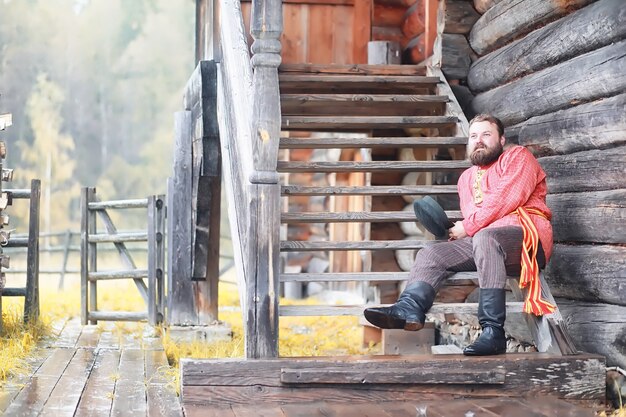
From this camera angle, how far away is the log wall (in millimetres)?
5043

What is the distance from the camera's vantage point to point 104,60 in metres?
24.1

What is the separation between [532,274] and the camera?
500 centimetres

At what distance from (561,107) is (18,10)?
19267 mm

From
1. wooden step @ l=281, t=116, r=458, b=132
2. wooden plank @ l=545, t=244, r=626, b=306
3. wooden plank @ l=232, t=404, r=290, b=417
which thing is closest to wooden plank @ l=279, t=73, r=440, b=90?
wooden step @ l=281, t=116, r=458, b=132

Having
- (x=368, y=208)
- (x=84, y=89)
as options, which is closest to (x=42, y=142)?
(x=84, y=89)

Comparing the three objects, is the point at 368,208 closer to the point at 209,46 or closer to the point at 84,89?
the point at 209,46

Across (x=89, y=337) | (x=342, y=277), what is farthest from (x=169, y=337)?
(x=342, y=277)

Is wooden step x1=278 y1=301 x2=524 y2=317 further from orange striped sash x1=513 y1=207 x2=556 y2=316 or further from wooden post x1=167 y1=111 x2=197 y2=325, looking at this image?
wooden post x1=167 y1=111 x2=197 y2=325

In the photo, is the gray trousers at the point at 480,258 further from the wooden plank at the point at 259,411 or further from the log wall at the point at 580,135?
the wooden plank at the point at 259,411

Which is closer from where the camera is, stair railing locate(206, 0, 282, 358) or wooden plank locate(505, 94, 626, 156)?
stair railing locate(206, 0, 282, 358)

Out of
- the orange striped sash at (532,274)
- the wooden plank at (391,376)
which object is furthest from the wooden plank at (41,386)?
the orange striped sash at (532,274)

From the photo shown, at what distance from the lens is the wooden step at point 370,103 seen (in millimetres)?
7098

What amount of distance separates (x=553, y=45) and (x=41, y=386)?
3.95m

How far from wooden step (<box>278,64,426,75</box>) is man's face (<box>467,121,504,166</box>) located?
8.02 feet
